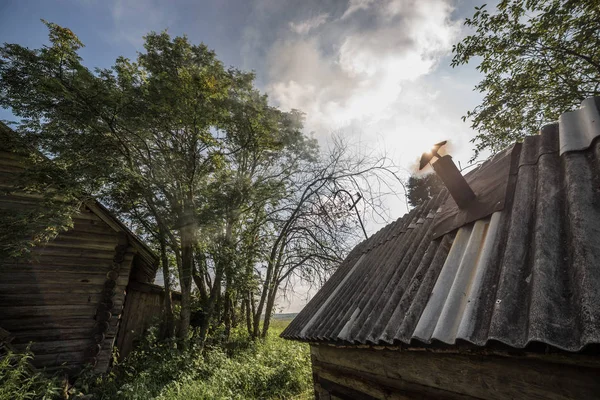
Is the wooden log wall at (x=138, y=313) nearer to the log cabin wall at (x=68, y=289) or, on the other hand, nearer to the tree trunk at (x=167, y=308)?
the tree trunk at (x=167, y=308)

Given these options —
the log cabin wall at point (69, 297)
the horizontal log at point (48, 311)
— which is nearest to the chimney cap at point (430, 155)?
the log cabin wall at point (69, 297)

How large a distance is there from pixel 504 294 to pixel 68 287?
422 inches

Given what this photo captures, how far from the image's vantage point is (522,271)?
152 centimetres

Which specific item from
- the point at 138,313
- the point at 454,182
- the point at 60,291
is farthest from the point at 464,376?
the point at 138,313

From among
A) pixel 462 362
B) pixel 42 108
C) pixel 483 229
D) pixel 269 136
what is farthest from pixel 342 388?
pixel 42 108

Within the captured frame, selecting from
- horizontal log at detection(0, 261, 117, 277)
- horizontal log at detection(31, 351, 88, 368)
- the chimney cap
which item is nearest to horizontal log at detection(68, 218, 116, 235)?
horizontal log at detection(0, 261, 117, 277)

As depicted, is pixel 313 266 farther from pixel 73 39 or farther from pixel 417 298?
pixel 73 39

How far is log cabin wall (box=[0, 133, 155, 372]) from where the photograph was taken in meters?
7.26

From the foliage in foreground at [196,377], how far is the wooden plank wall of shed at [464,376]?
17.3 feet

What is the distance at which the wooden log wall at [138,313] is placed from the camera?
9.81m

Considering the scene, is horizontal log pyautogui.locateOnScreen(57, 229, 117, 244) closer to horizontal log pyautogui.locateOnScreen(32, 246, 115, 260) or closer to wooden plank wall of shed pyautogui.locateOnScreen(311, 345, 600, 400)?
horizontal log pyautogui.locateOnScreen(32, 246, 115, 260)

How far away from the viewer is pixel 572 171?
1.82 meters

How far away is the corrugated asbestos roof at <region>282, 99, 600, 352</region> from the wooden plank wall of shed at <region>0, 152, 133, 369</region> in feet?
28.5

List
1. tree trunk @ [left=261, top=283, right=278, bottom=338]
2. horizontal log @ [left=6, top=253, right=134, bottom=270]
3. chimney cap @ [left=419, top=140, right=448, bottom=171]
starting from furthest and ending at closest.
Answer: tree trunk @ [left=261, top=283, right=278, bottom=338]
horizontal log @ [left=6, top=253, right=134, bottom=270]
chimney cap @ [left=419, top=140, right=448, bottom=171]
